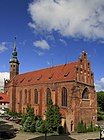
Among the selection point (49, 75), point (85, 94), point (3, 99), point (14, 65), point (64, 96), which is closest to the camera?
point (64, 96)

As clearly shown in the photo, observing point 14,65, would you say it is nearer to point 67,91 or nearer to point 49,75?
point 49,75

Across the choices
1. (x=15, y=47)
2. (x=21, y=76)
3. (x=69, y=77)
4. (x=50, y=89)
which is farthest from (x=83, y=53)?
(x=15, y=47)

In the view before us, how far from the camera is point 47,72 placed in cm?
6862

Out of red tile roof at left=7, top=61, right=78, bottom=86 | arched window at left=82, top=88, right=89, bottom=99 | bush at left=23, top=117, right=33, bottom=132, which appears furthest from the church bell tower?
bush at left=23, top=117, right=33, bottom=132

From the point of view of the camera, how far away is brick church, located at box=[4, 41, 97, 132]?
5372cm

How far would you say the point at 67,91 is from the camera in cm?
5594

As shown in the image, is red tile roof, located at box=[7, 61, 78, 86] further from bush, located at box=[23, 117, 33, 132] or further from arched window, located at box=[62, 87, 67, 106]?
bush, located at box=[23, 117, 33, 132]

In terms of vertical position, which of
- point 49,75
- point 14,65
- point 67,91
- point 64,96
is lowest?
point 64,96

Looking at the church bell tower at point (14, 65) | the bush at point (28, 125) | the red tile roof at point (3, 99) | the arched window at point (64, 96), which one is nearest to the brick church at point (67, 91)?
the arched window at point (64, 96)

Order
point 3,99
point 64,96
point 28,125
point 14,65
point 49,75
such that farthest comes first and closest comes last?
1. point 14,65
2. point 3,99
3. point 49,75
4. point 64,96
5. point 28,125

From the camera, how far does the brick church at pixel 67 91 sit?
5372 centimetres

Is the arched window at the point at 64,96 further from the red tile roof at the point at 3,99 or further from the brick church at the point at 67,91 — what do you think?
the red tile roof at the point at 3,99

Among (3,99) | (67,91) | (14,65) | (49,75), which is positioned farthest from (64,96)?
(14,65)

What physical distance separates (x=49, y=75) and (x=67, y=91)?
1126 centimetres
